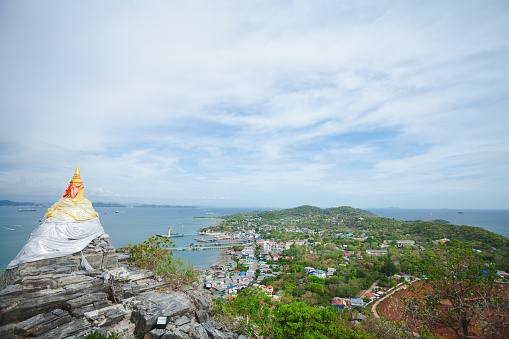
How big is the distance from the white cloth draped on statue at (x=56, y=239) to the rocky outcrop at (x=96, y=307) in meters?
0.54

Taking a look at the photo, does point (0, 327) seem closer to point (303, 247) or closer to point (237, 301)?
point (237, 301)

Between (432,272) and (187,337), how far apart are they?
5.48 metres

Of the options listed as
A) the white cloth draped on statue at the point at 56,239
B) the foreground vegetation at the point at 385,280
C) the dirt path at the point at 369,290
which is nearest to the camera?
the foreground vegetation at the point at 385,280

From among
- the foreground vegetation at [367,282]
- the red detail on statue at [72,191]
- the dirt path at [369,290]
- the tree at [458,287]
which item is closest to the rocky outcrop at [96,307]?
the foreground vegetation at [367,282]

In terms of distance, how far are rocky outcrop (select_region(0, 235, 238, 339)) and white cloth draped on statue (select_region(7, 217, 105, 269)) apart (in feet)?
1.76

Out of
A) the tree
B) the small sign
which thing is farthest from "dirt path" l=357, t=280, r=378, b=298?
the small sign

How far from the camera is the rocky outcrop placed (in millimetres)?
4273

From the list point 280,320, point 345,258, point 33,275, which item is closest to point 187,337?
point 280,320

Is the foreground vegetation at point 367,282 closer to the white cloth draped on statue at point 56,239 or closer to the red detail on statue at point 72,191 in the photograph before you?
the white cloth draped on statue at point 56,239

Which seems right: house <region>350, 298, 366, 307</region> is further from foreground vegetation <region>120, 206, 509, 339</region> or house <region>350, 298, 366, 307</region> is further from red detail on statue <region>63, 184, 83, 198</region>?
red detail on statue <region>63, 184, 83, 198</region>

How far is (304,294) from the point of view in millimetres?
17672

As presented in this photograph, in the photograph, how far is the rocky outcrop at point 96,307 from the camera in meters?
4.27

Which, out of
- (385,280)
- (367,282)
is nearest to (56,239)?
(367,282)

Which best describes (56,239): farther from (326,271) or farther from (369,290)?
(326,271)
